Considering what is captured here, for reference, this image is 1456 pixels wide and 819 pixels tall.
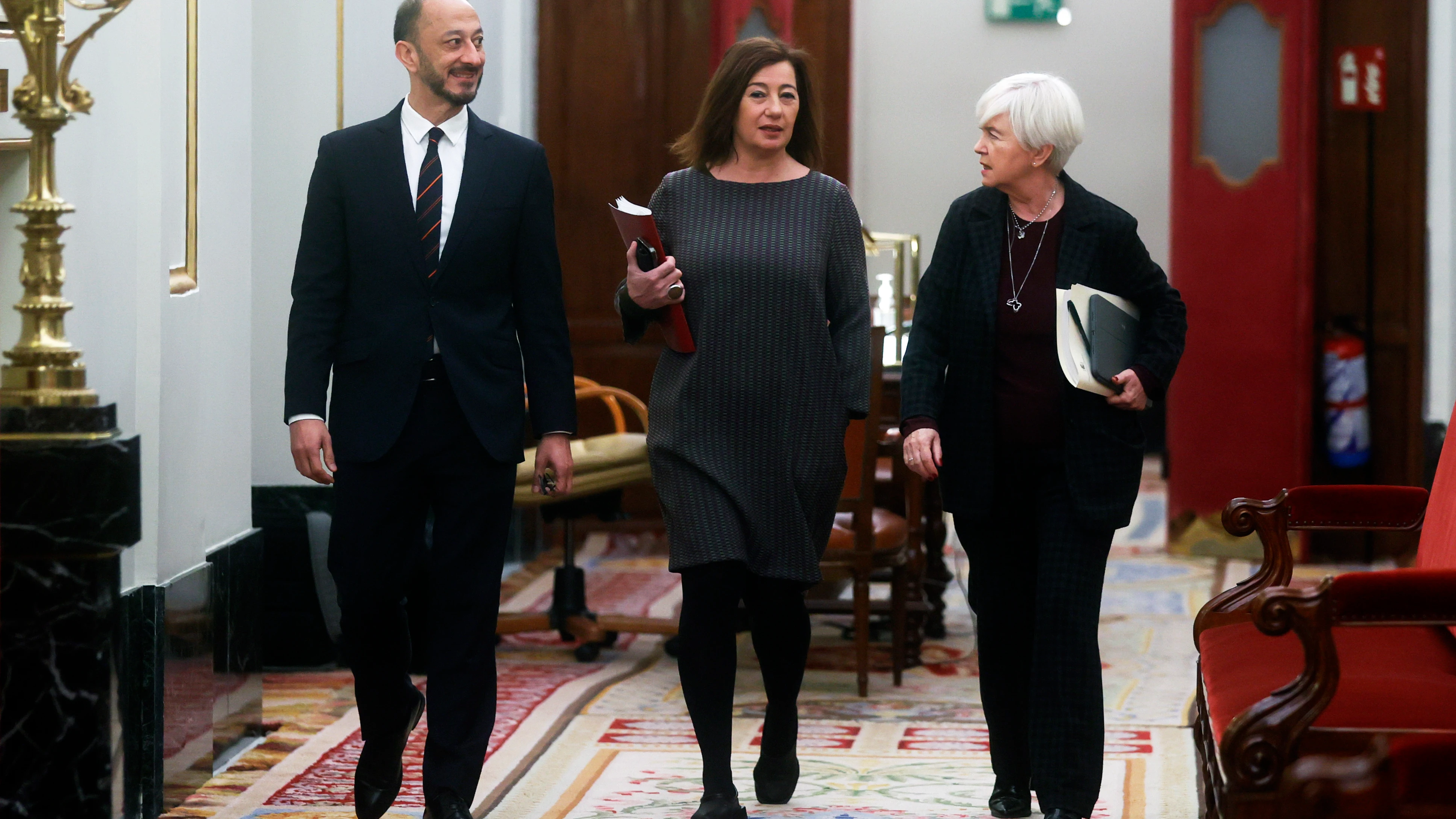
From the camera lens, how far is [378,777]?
3236mm

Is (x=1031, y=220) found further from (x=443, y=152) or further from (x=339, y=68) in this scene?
(x=339, y=68)

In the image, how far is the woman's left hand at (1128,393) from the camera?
3.00m

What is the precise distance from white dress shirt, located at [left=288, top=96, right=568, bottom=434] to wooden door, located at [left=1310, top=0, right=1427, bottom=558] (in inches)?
191

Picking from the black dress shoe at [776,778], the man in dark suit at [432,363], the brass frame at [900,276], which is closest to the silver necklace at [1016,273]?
the man in dark suit at [432,363]

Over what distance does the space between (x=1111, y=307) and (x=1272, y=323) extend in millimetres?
4288

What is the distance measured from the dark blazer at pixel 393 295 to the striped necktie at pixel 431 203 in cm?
2

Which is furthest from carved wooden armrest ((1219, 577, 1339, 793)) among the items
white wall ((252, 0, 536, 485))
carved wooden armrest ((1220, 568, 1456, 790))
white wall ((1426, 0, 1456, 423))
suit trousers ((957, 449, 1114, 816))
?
white wall ((1426, 0, 1456, 423))

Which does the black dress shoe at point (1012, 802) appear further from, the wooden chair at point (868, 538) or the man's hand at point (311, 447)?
the man's hand at point (311, 447)

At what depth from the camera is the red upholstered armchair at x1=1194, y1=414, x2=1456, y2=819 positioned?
219 cm

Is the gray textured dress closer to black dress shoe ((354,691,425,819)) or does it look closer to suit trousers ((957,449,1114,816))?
suit trousers ((957,449,1114,816))

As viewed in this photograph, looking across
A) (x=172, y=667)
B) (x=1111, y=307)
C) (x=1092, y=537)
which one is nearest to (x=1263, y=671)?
(x=1092, y=537)

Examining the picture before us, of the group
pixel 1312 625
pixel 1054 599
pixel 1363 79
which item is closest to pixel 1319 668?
pixel 1312 625

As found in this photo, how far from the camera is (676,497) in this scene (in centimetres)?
324

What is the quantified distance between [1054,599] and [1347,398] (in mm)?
4463
